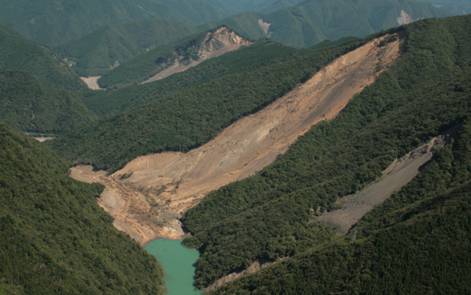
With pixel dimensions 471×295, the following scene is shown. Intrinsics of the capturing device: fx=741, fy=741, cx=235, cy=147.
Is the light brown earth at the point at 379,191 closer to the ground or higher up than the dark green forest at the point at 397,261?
closer to the ground

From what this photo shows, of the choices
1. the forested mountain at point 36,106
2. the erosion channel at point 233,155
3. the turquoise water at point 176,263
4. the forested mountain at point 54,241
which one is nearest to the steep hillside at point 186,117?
the erosion channel at point 233,155

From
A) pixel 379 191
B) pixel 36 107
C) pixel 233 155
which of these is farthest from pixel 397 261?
pixel 36 107

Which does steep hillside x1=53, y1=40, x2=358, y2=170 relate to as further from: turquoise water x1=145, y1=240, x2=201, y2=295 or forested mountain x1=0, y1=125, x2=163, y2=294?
forested mountain x1=0, y1=125, x2=163, y2=294

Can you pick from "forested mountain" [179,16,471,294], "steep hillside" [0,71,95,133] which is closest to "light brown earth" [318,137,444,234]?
"forested mountain" [179,16,471,294]

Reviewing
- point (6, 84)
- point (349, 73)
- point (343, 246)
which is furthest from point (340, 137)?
point (6, 84)

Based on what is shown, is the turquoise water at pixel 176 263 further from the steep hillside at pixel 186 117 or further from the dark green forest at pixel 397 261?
the steep hillside at pixel 186 117

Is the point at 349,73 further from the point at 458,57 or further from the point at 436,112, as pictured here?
the point at 436,112

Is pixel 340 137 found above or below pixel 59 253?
below
